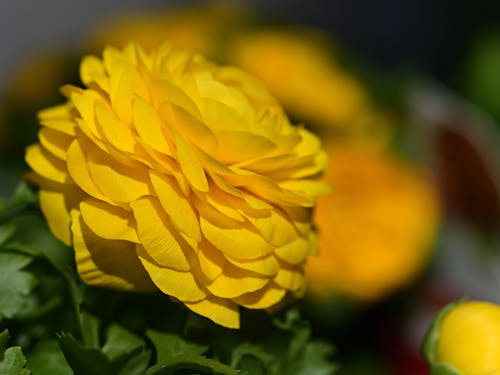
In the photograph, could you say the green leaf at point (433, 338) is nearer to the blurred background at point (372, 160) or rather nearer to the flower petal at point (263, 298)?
the flower petal at point (263, 298)

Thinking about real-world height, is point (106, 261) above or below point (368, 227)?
above

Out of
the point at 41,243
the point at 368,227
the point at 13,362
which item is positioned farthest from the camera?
the point at 368,227

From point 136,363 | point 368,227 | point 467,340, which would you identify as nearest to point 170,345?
point 136,363

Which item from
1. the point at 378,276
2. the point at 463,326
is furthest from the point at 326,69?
the point at 463,326

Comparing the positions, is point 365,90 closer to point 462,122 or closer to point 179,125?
point 462,122

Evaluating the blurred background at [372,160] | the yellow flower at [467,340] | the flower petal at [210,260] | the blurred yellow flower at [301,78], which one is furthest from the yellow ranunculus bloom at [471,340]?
the blurred yellow flower at [301,78]

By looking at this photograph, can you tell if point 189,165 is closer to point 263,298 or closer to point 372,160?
point 263,298

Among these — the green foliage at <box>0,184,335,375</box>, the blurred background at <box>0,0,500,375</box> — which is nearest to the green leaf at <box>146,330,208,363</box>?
the green foliage at <box>0,184,335,375</box>
